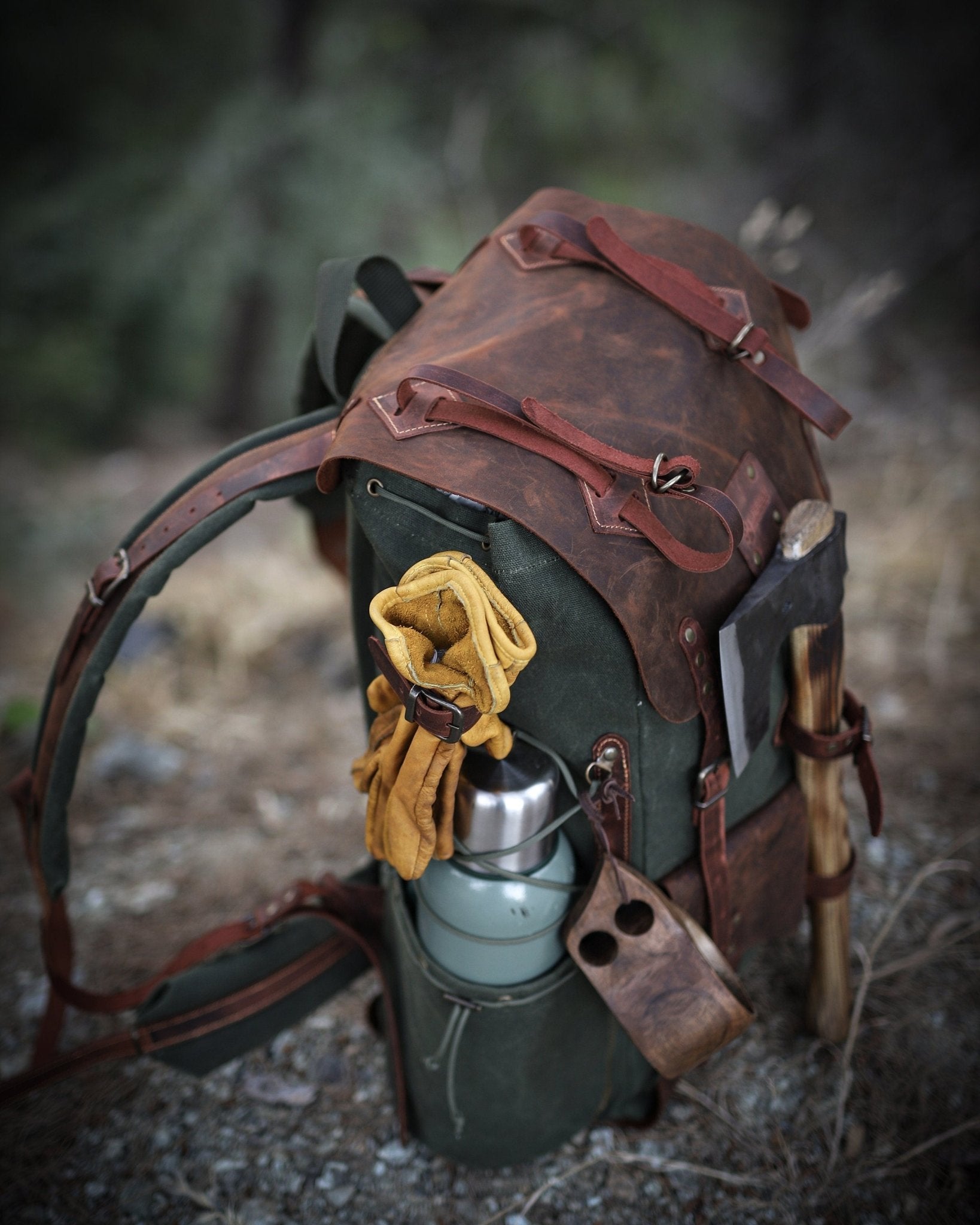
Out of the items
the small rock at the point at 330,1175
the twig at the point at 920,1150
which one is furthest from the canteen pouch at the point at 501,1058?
the twig at the point at 920,1150

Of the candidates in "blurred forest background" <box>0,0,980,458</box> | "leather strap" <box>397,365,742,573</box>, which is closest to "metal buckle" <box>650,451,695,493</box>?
"leather strap" <box>397,365,742,573</box>

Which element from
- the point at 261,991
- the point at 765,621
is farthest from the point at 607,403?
the point at 261,991

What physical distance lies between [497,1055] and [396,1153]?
39 cm

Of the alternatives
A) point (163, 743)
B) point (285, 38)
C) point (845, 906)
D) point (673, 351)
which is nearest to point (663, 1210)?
point (845, 906)

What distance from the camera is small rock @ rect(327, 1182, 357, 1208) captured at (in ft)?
4.75

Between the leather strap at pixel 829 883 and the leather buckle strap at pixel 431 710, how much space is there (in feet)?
2.88

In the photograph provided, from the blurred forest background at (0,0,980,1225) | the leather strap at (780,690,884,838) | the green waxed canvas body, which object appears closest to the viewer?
the green waxed canvas body

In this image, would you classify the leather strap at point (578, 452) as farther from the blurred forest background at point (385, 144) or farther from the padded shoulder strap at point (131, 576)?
the blurred forest background at point (385, 144)

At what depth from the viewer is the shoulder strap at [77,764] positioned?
1.30 meters

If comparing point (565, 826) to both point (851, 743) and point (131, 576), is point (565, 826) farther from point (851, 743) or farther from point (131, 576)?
point (131, 576)

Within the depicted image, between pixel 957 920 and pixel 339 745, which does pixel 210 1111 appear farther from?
pixel 957 920

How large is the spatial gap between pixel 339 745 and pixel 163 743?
554mm

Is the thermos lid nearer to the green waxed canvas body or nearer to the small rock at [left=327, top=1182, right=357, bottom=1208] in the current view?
the green waxed canvas body

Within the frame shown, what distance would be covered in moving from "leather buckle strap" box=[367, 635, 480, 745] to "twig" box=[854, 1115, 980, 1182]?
1.15 metres
